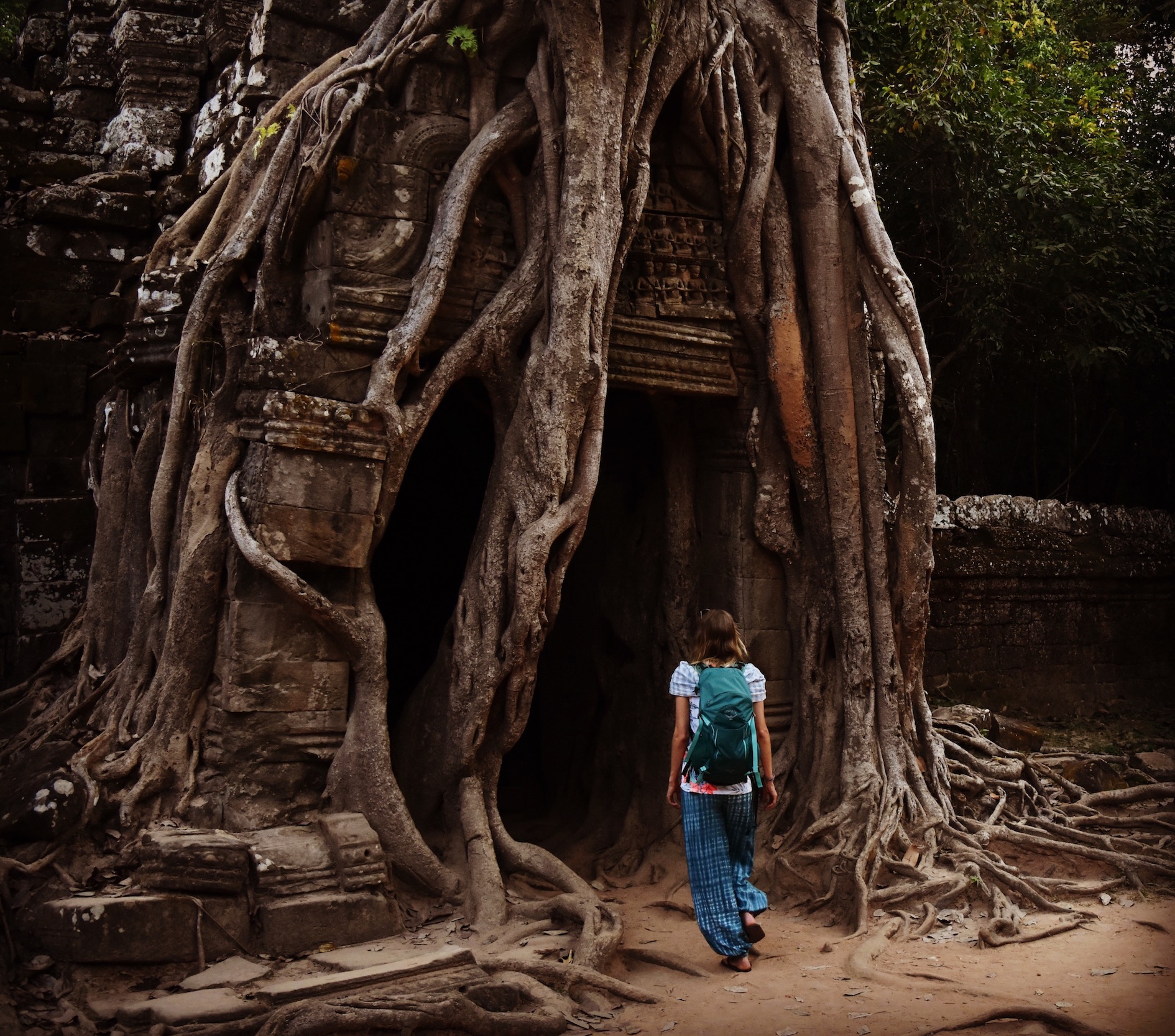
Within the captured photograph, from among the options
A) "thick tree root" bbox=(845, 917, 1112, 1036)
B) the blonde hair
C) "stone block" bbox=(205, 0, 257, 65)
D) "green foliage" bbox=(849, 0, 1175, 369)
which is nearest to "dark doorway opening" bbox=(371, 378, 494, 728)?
"stone block" bbox=(205, 0, 257, 65)

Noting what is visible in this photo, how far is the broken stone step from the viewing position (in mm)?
3961

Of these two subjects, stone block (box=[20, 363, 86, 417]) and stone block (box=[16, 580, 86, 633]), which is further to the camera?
stone block (box=[20, 363, 86, 417])

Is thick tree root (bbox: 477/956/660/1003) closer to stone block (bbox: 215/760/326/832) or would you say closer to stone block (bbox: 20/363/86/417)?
stone block (bbox: 215/760/326/832)

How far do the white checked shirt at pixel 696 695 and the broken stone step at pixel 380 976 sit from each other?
96 centimetres

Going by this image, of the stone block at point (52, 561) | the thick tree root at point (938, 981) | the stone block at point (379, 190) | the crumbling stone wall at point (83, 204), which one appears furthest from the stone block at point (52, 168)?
the thick tree root at point (938, 981)

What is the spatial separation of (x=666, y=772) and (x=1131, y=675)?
182 inches

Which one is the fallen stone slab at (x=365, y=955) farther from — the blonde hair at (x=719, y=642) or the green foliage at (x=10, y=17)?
the green foliage at (x=10, y=17)

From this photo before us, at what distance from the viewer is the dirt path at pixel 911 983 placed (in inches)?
159

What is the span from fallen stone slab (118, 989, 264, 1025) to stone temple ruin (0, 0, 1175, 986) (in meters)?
0.33

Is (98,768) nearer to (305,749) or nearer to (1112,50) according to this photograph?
(305,749)

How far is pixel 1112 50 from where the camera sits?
34.7ft

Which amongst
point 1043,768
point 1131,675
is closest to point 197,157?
point 1043,768

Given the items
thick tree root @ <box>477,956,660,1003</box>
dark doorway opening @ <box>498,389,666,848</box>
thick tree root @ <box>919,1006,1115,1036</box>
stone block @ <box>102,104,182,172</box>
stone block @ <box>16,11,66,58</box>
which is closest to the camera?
thick tree root @ <box>919,1006,1115,1036</box>

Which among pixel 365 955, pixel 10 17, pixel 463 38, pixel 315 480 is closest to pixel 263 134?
pixel 463 38
